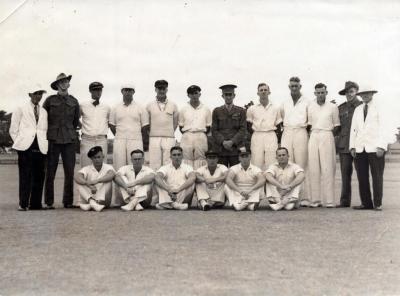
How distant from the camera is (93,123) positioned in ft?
28.5

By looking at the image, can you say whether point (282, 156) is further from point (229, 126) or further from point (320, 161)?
point (229, 126)

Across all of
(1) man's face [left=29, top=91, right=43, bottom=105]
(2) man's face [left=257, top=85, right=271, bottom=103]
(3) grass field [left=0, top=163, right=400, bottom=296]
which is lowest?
(3) grass field [left=0, top=163, right=400, bottom=296]

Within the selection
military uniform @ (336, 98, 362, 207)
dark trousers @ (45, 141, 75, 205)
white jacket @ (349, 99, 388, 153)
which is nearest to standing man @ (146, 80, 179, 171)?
dark trousers @ (45, 141, 75, 205)

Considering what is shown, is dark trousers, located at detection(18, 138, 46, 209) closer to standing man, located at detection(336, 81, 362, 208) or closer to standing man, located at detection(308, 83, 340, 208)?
standing man, located at detection(308, 83, 340, 208)

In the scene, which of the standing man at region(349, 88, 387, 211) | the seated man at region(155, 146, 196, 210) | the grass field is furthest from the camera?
the seated man at region(155, 146, 196, 210)

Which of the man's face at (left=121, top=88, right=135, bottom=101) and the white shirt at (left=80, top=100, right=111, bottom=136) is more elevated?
the man's face at (left=121, top=88, right=135, bottom=101)

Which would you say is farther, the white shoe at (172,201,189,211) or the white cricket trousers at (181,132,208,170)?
the white cricket trousers at (181,132,208,170)

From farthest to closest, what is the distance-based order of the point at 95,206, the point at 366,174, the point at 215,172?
the point at 215,172
the point at 366,174
the point at 95,206

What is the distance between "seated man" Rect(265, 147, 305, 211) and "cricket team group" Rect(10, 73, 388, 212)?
2 cm

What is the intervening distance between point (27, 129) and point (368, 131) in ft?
15.7

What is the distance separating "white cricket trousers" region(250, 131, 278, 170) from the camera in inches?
344

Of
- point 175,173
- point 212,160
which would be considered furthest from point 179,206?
point 212,160

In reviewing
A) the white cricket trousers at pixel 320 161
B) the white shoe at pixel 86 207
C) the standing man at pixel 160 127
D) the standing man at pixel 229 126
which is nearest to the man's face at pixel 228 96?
the standing man at pixel 229 126

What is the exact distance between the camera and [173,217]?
708 centimetres
